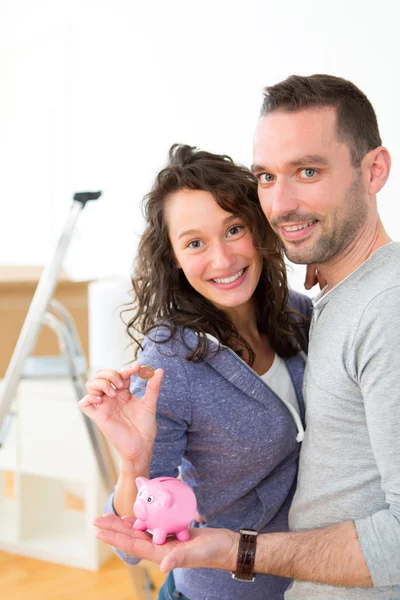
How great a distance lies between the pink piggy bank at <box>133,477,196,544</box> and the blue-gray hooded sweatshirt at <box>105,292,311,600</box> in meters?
0.13

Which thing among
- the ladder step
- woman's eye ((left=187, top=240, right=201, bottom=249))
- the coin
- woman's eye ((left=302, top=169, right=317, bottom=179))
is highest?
woman's eye ((left=302, top=169, right=317, bottom=179))

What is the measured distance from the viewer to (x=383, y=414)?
964mm

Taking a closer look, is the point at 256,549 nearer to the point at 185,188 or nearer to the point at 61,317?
the point at 185,188

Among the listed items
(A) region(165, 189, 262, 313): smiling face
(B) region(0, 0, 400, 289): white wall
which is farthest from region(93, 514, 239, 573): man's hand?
(B) region(0, 0, 400, 289): white wall

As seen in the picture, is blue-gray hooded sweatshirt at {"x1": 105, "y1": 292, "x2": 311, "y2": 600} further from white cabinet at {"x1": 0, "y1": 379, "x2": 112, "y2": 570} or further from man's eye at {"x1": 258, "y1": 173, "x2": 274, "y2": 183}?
white cabinet at {"x1": 0, "y1": 379, "x2": 112, "y2": 570}

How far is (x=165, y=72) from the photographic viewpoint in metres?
3.28

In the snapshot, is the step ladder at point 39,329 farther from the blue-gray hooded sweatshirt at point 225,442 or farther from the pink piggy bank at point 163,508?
the pink piggy bank at point 163,508

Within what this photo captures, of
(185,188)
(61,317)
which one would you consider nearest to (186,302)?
(185,188)

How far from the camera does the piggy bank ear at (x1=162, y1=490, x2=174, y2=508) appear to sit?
106 cm

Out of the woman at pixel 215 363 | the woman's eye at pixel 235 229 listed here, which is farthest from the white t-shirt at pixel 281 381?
the woman's eye at pixel 235 229

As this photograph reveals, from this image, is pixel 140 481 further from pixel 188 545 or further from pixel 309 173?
pixel 309 173

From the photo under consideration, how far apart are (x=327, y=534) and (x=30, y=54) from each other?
365cm

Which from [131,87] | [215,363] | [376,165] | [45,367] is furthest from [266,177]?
[131,87]

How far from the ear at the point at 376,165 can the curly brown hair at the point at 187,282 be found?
0.84ft
